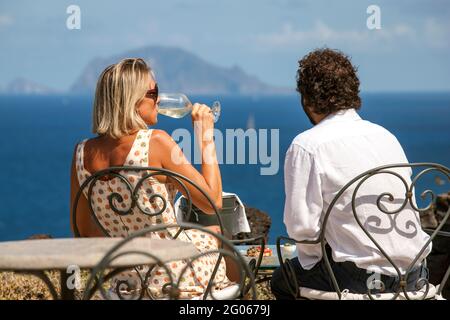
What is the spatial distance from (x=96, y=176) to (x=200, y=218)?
0.59 meters

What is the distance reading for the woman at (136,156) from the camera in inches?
132

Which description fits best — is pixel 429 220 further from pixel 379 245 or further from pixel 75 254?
pixel 75 254

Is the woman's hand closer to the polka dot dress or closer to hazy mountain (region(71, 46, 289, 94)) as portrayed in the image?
the polka dot dress

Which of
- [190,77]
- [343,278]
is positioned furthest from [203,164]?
[190,77]

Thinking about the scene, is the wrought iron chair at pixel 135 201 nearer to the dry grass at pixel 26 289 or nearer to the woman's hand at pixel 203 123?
the woman's hand at pixel 203 123

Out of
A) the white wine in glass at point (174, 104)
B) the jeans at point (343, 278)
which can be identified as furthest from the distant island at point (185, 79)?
the jeans at point (343, 278)

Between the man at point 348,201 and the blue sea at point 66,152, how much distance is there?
3133cm

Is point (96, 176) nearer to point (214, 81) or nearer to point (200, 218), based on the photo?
point (200, 218)

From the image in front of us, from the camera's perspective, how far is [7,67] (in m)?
104

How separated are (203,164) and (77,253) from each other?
771mm

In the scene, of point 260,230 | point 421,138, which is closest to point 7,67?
point 421,138

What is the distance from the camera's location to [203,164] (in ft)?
11.1

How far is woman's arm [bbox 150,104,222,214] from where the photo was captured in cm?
333
